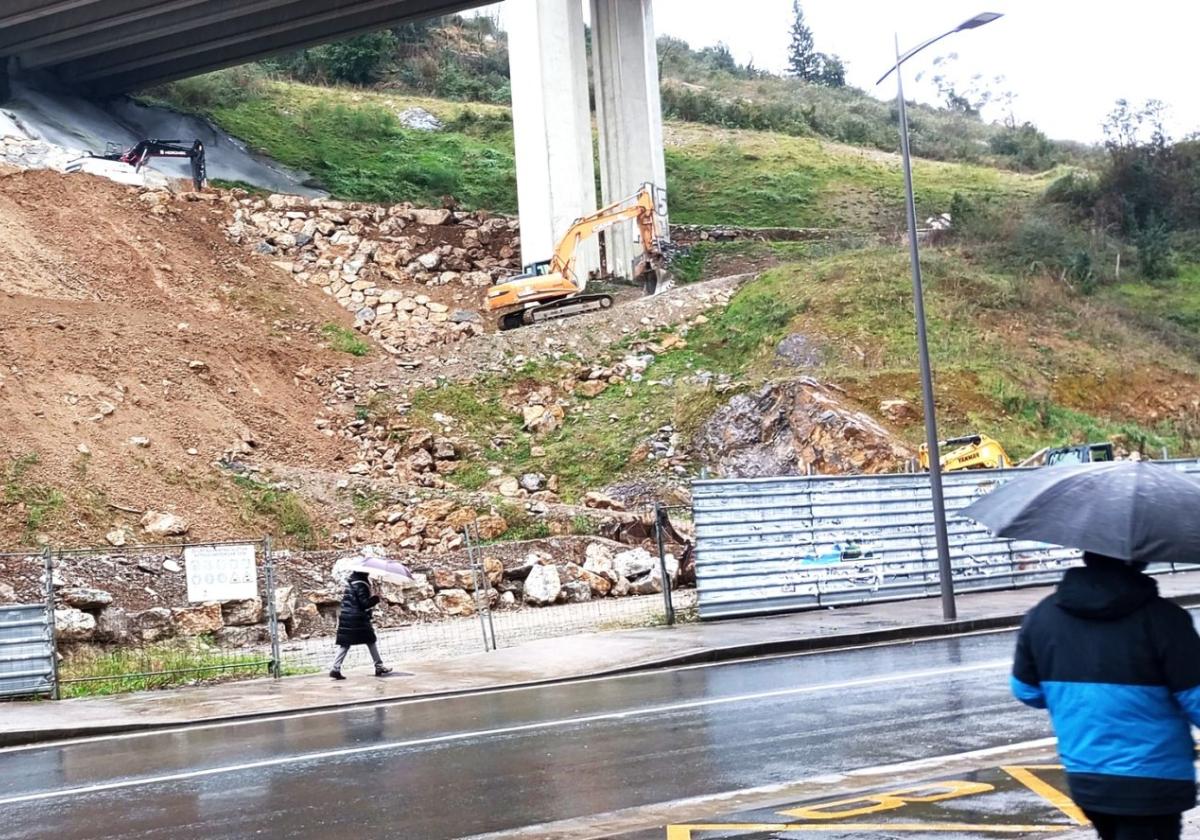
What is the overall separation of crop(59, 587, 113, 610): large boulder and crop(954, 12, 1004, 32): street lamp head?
15104mm

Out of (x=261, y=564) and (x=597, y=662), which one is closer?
(x=597, y=662)

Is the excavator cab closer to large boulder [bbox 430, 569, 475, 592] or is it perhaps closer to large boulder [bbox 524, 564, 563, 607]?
large boulder [bbox 524, 564, 563, 607]

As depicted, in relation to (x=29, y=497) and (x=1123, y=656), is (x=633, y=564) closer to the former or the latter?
(x=29, y=497)

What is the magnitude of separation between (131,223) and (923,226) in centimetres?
3036

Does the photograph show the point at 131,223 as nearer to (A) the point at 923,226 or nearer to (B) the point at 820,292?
(B) the point at 820,292

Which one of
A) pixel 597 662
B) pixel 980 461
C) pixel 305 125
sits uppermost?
pixel 305 125

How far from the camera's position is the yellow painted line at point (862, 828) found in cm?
655

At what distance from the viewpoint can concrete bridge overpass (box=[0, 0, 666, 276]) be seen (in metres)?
41.9

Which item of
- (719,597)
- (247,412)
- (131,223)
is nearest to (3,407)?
(247,412)

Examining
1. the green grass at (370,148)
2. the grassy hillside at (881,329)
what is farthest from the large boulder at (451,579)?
the green grass at (370,148)

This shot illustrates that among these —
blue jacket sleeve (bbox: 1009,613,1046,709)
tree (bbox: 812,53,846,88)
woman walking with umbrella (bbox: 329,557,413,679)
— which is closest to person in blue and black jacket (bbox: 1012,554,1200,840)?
blue jacket sleeve (bbox: 1009,613,1046,709)

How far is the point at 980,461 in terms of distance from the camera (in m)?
26.1

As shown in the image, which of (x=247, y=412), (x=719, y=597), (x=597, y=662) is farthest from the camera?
(x=247, y=412)

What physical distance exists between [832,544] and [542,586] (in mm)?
6299
